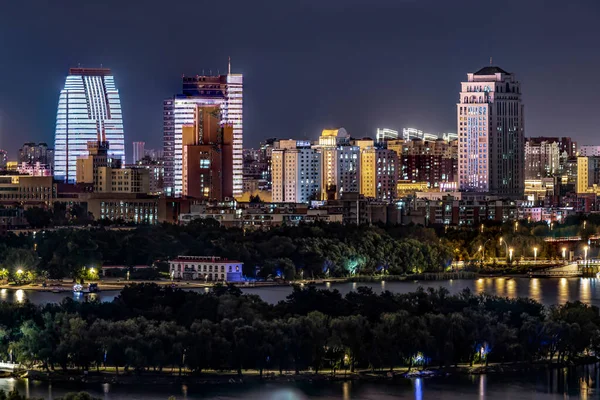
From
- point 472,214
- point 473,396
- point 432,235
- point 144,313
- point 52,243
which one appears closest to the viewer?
point 473,396

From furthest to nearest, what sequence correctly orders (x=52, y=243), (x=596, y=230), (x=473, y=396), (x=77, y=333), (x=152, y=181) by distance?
1. (x=152, y=181)
2. (x=596, y=230)
3. (x=52, y=243)
4. (x=77, y=333)
5. (x=473, y=396)

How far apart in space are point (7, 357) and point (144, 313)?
2173 mm

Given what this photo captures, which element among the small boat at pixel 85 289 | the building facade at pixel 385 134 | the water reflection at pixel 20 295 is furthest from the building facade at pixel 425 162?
the water reflection at pixel 20 295

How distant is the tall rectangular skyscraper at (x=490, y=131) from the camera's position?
50125 mm

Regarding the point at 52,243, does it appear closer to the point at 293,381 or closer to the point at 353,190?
the point at 293,381

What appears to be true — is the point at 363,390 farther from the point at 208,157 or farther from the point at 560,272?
the point at 208,157

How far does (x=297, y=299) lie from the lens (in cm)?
2366

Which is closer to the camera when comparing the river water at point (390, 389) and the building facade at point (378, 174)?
the river water at point (390, 389)

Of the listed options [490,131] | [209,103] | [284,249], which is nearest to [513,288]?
[284,249]

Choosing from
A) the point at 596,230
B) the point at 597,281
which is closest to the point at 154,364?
the point at 597,281

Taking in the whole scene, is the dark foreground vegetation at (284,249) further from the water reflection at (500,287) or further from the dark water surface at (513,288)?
the water reflection at (500,287)

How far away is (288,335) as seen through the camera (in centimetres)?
2105

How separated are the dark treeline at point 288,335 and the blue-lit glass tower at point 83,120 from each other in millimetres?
33253

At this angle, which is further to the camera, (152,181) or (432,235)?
(152,181)
